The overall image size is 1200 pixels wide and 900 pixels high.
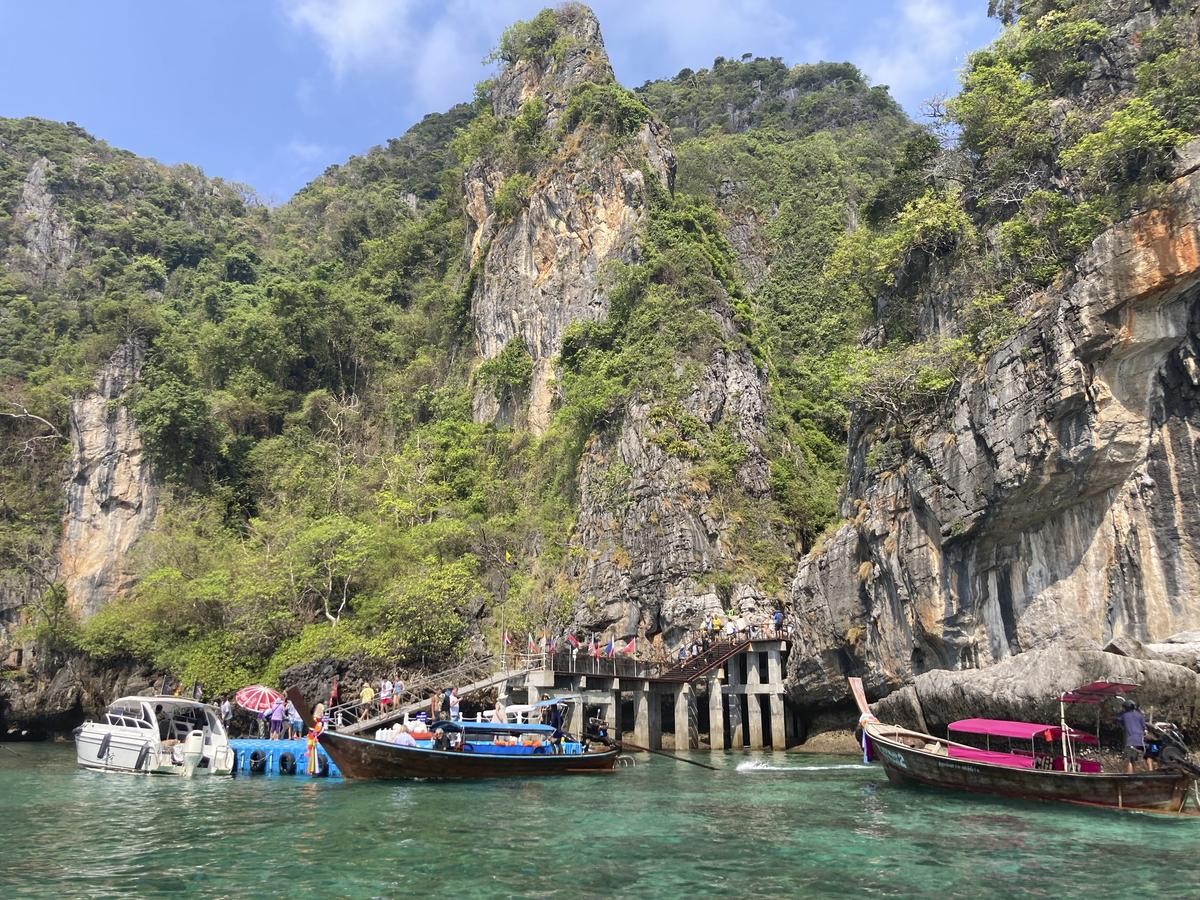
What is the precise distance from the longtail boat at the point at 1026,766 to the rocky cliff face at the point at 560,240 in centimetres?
2778

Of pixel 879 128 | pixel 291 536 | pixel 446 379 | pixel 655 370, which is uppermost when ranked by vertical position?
pixel 879 128

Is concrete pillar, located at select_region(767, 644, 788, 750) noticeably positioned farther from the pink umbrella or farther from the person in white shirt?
the pink umbrella

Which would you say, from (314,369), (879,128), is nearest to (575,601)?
(314,369)

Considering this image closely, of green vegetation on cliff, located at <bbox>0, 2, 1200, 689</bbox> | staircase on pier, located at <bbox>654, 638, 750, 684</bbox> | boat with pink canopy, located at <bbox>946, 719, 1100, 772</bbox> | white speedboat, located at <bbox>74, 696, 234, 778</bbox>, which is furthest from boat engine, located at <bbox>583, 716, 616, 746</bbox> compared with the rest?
white speedboat, located at <bbox>74, 696, 234, 778</bbox>

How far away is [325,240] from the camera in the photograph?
218 ft

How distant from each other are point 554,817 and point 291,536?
2452cm

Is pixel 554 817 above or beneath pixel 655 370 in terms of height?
beneath

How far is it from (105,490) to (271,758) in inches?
1037

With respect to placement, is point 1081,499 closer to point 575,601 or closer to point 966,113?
point 966,113

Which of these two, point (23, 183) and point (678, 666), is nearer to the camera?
point (678, 666)

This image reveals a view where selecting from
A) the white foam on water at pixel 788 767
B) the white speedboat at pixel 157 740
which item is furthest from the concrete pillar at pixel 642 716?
the white speedboat at pixel 157 740

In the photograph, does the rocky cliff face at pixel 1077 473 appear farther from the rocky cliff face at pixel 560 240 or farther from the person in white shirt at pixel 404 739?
the rocky cliff face at pixel 560 240

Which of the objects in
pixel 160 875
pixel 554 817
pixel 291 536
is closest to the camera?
pixel 160 875

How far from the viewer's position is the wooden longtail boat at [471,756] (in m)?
18.5
